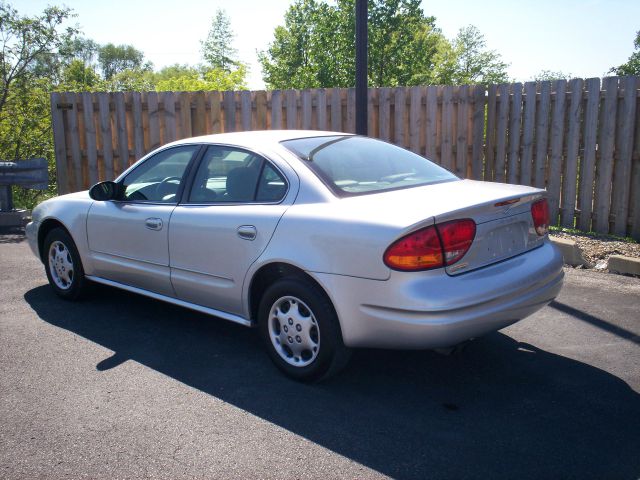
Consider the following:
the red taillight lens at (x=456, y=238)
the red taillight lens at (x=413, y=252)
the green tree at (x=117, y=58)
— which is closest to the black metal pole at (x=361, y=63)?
the red taillight lens at (x=456, y=238)

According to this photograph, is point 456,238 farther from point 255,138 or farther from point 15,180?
point 15,180

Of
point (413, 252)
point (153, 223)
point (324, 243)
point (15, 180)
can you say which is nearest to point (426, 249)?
point (413, 252)

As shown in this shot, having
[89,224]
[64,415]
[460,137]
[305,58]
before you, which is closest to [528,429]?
[64,415]

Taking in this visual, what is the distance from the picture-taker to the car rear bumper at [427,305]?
10.9 feet

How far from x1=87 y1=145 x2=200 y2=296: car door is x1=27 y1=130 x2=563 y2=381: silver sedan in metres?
0.01

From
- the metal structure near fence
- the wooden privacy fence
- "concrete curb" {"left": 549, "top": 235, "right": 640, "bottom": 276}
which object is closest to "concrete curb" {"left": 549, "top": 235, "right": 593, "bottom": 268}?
"concrete curb" {"left": 549, "top": 235, "right": 640, "bottom": 276}

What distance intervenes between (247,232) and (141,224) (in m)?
1.23

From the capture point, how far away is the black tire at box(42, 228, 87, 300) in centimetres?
561

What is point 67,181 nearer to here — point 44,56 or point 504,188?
point 44,56

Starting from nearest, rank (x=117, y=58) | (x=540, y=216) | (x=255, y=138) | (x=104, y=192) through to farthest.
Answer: (x=540, y=216) → (x=255, y=138) → (x=104, y=192) → (x=117, y=58)

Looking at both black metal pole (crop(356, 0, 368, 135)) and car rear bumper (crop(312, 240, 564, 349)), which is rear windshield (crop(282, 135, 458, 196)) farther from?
black metal pole (crop(356, 0, 368, 135))

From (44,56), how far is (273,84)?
3169 centimetres

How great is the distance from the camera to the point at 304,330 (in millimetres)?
3822

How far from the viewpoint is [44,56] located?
1325cm
